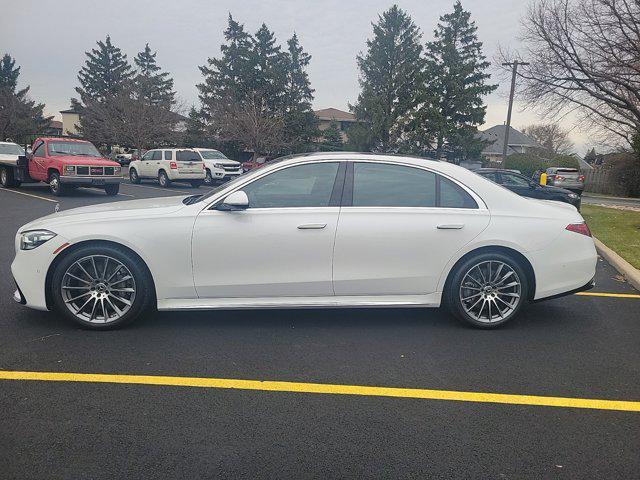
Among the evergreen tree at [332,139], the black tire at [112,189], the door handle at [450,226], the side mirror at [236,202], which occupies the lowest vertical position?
the black tire at [112,189]

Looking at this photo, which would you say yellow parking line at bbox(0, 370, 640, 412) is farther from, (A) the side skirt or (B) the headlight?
(B) the headlight

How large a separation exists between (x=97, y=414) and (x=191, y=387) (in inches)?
24.4

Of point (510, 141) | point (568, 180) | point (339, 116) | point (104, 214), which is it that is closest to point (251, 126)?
point (568, 180)

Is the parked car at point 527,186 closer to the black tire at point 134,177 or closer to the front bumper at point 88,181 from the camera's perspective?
the front bumper at point 88,181

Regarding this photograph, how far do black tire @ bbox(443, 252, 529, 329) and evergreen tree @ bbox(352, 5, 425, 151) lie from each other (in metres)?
41.8

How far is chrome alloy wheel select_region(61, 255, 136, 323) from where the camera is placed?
456 centimetres

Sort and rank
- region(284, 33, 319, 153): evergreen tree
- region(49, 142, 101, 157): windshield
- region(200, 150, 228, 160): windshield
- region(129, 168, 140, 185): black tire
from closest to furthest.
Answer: region(49, 142, 101, 157): windshield < region(200, 150, 228, 160): windshield < region(129, 168, 140, 185): black tire < region(284, 33, 319, 153): evergreen tree

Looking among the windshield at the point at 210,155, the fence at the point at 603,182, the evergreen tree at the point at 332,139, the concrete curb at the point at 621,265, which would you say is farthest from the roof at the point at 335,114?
the concrete curb at the point at 621,265

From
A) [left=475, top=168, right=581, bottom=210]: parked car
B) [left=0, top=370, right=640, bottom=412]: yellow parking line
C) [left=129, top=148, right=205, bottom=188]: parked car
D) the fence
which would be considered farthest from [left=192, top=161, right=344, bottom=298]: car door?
the fence

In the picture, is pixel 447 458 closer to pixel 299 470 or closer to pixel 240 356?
pixel 299 470

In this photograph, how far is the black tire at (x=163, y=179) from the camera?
79.3 feet

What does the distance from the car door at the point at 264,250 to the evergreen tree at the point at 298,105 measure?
4301cm

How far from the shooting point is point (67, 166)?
54.2 feet

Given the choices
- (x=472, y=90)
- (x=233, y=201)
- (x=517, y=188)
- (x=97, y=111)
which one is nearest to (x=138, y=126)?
(x=97, y=111)
